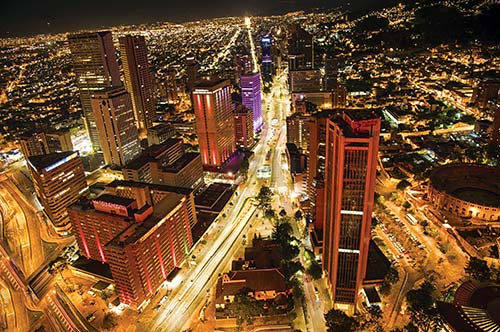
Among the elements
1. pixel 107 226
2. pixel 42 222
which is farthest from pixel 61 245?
pixel 107 226

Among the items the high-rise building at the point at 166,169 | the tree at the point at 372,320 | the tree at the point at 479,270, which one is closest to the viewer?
the tree at the point at 372,320

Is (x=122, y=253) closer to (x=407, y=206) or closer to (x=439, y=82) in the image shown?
(x=407, y=206)

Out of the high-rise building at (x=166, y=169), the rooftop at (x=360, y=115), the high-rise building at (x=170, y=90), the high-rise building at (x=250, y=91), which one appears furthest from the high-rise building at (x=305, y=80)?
the rooftop at (x=360, y=115)

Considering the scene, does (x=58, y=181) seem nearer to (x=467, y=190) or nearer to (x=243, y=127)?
(x=243, y=127)

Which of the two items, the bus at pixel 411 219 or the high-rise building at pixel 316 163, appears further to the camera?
the bus at pixel 411 219

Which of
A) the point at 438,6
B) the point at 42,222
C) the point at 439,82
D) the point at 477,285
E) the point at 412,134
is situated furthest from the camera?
the point at 438,6

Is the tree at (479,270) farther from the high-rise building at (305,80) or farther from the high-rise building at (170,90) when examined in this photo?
the high-rise building at (170,90)

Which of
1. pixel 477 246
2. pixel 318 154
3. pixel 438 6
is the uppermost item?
pixel 438 6
